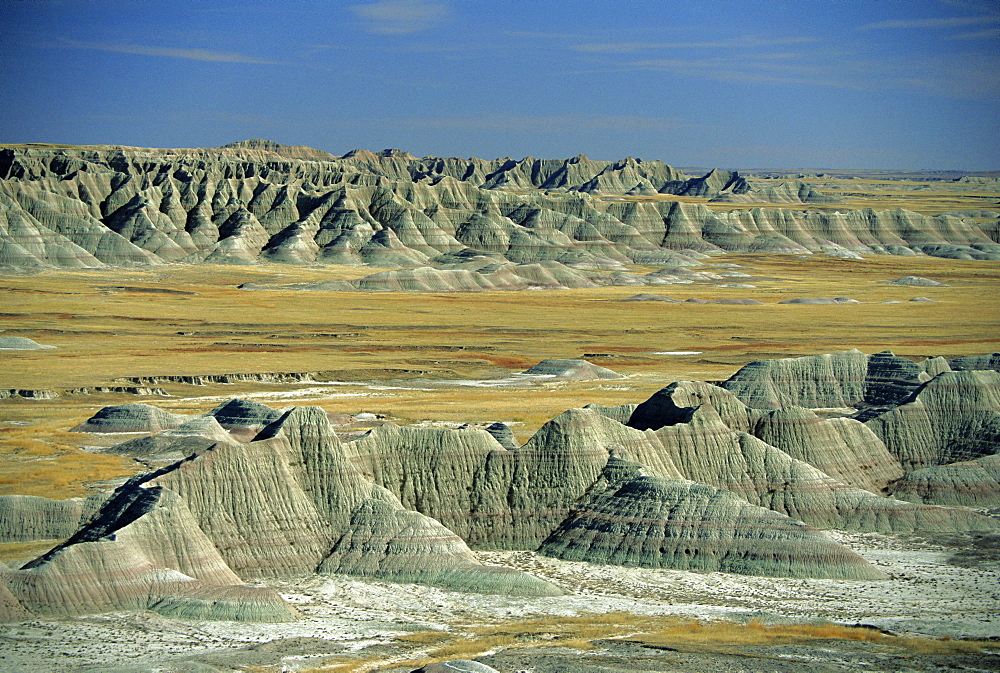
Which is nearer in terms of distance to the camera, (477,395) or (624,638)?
(624,638)

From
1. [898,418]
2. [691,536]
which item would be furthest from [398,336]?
[691,536]

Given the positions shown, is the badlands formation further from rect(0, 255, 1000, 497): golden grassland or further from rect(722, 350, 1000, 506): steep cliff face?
rect(0, 255, 1000, 497): golden grassland

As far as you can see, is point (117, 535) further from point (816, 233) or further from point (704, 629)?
point (816, 233)

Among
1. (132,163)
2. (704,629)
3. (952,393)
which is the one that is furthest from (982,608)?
(132,163)

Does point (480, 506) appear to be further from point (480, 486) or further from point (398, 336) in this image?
point (398, 336)

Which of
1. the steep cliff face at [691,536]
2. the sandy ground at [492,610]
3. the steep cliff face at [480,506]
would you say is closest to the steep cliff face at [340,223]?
the steep cliff face at [480,506]

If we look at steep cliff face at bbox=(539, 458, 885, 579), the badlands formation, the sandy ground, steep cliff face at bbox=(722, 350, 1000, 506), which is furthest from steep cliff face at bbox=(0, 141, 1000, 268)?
the sandy ground
